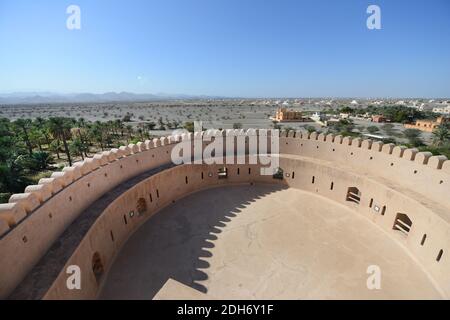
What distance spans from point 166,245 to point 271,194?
24.8ft

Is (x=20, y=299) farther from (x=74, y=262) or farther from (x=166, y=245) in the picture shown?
(x=166, y=245)

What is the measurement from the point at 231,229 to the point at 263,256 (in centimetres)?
226

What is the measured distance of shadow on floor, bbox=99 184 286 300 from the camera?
8.15 m

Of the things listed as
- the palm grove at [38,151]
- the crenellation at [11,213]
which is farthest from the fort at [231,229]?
the palm grove at [38,151]

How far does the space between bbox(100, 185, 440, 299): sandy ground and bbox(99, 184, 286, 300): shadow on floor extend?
0.13 ft

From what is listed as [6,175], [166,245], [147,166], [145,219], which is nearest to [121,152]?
[147,166]

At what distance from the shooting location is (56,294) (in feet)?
18.8

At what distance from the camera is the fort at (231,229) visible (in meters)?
6.76

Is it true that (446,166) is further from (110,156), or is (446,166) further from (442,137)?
(442,137)

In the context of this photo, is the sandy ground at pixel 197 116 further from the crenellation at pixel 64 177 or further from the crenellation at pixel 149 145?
the crenellation at pixel 64 177

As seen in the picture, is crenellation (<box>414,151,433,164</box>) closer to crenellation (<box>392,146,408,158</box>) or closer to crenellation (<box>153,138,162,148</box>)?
crenellation (<box>392,146,408,158</box>)

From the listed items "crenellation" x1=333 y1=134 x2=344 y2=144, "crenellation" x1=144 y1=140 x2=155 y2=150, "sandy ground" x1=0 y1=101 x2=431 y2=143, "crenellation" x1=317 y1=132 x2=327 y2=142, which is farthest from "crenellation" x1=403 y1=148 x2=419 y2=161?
"sandy ground" x1=0 y1=101 x2=431 y2=143

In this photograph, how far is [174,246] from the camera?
32.8 ft

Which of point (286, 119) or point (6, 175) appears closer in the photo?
point (6, 175)
